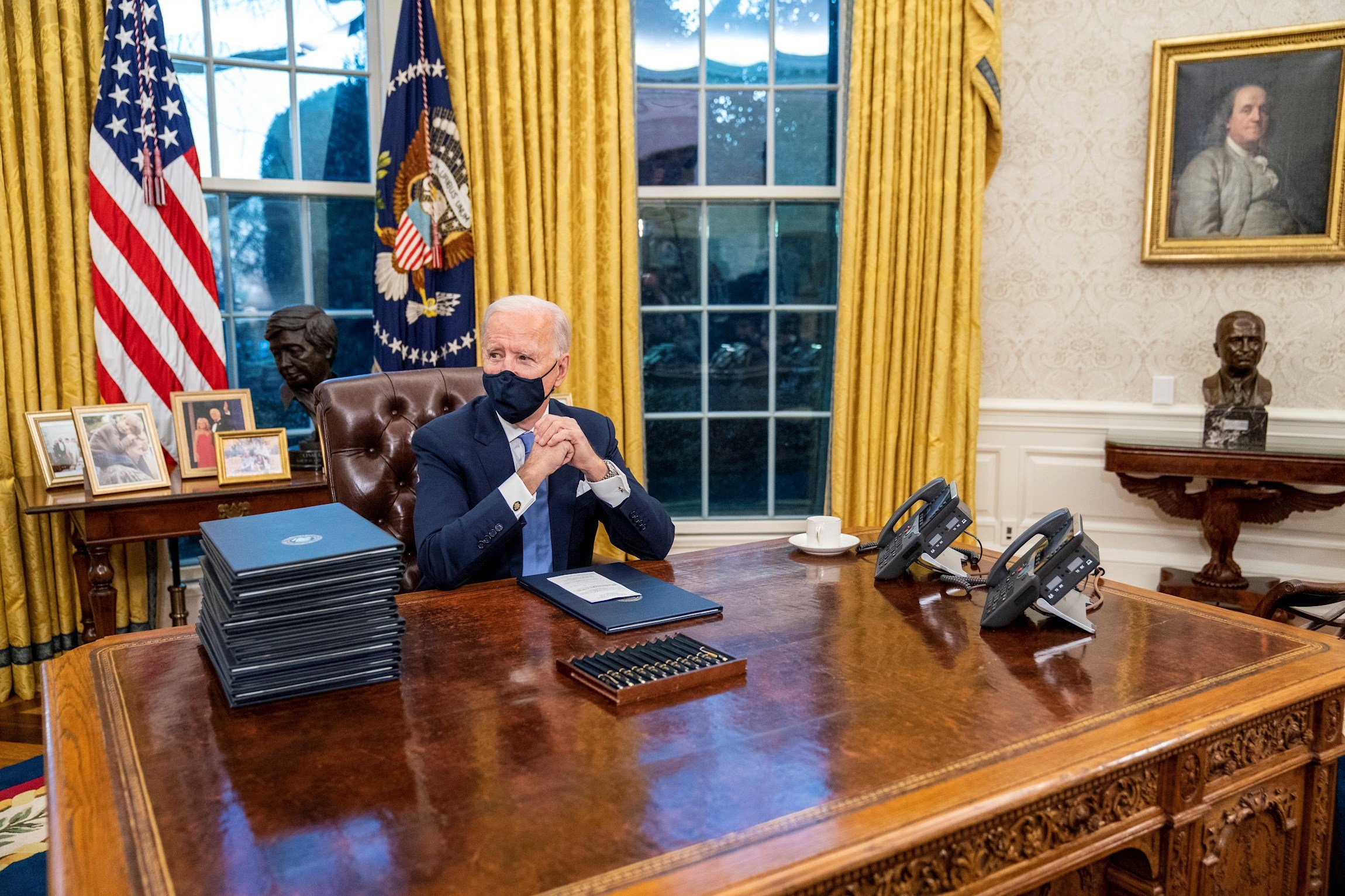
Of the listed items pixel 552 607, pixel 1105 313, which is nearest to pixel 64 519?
pixel 552 607

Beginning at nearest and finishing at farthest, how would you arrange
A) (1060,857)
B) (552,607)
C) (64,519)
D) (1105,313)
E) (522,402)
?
1. (1060,857)
2. (552,607)
3. (522,402)
4. (64,519)
5. (1105,313)

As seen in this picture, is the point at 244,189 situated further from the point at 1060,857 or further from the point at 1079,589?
the point at 1060,857

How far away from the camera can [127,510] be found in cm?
273

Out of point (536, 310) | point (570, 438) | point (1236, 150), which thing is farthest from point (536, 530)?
point (1236, 150)

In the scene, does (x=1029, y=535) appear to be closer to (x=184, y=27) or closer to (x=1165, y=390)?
(x=1165, y=390)

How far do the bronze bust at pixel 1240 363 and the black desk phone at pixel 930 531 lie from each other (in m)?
2.25

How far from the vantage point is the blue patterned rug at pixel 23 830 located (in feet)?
5.36

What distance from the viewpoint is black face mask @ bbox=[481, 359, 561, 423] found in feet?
6.15

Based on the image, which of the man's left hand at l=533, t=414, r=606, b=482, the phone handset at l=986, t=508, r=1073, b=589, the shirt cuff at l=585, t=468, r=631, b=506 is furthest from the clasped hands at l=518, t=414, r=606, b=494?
the phone handset at l=986, t=508, r=1073, b=589

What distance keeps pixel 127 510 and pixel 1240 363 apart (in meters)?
3.76

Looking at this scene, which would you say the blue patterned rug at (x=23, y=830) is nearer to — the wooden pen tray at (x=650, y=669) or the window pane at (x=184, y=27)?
the wooden pen tray at (x=650, y=669)

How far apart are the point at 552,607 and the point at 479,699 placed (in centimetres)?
39

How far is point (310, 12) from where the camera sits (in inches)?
140

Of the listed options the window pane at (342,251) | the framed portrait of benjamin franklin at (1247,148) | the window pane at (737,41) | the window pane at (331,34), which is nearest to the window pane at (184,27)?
the window pane at (331,34)
